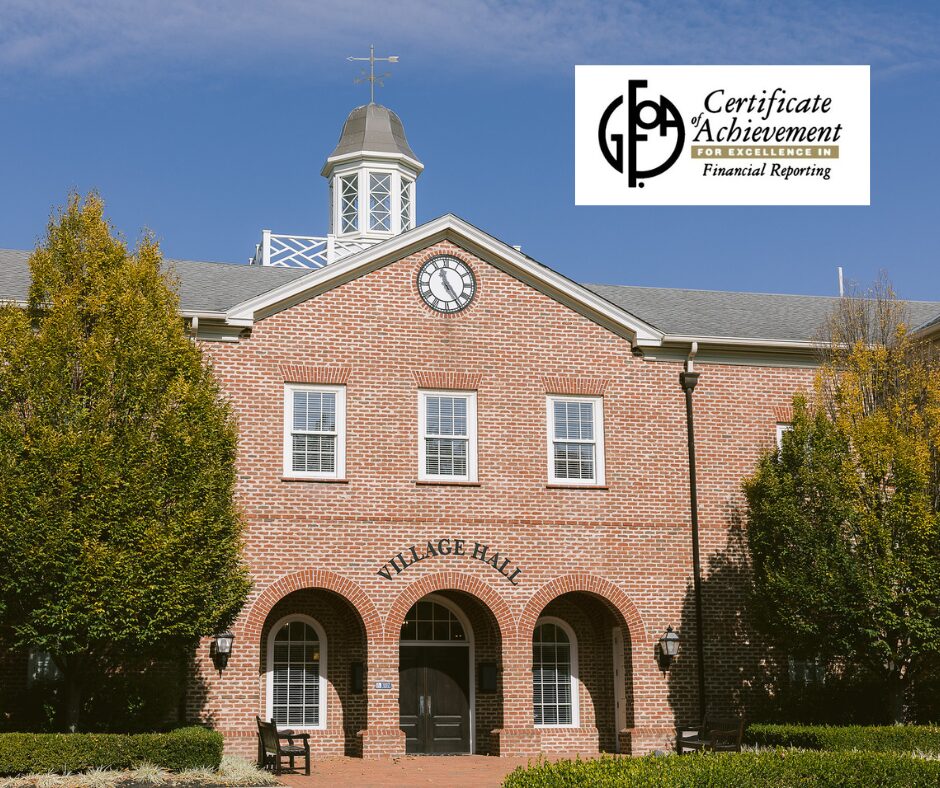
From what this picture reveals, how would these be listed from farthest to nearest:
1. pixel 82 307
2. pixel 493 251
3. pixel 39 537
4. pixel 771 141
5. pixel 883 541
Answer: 1. pixel 493 251
2. pixel 771 141
3. pixel 883 541
4. pixel 82 307
5. pixel 39 537

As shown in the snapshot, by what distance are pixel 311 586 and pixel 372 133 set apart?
1565 cm

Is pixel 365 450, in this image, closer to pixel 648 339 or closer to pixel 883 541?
pixel 648 339

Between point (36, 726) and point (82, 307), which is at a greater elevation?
point (82, 307)

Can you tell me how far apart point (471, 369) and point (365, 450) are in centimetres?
257

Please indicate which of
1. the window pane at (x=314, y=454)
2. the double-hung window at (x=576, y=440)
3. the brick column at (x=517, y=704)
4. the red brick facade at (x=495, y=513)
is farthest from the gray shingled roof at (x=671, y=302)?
the brick column at (x=517, y=704)

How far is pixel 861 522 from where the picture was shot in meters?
21.3

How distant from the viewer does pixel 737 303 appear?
28766mm

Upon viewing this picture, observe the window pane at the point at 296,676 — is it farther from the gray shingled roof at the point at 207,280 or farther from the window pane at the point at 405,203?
the window pane at the point at 405,203

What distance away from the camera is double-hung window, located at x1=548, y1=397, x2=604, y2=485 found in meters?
24.1

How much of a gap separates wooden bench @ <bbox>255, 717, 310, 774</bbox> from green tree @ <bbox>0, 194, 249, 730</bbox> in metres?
2.03

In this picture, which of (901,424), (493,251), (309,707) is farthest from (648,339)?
(309,707)

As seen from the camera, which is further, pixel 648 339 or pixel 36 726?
pixel 648 339

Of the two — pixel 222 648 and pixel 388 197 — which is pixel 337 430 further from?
pixel 388 197

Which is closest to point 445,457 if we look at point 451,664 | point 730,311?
point 451,664
